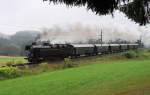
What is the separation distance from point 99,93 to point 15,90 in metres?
4.71

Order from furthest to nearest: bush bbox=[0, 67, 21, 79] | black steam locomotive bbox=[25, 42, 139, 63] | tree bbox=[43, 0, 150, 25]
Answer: black steam locomotive bbox=[25, 42, 139, 63]
bush bbox=[0, 67, 21, 79]
tree bbox=[43, 0, 150, 25]

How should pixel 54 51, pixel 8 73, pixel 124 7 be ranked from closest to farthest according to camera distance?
pixel 124 7, pixel 8 73, pixel 54 51

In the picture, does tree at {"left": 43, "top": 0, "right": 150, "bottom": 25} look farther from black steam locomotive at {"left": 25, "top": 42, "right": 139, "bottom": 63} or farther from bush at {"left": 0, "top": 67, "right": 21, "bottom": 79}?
black steam locomotive at {"left": 25, "top": 42, "right": 139, "bottom": 63}

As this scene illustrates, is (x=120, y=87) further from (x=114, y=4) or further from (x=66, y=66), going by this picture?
(x=66, y=66)

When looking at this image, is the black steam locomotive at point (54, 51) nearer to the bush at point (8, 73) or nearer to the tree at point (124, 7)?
the bush at point (8, 73)

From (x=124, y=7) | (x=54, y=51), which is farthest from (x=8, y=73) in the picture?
(x=124, y=7)

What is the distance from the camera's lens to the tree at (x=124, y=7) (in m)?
9.91

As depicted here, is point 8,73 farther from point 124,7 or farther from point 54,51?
point 124,7

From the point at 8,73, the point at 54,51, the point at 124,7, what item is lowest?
the point at 8,73

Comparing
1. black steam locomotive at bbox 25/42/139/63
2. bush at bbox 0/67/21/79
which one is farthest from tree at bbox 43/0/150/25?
black steam locomotive at bbox 25/42/139/63

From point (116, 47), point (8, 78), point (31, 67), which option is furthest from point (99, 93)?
point (116, 47)

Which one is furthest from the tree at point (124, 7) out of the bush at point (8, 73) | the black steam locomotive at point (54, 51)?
the black steam locomotive at point (54, 51)

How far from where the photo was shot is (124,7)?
39.4ft

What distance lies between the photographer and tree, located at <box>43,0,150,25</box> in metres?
9.91
